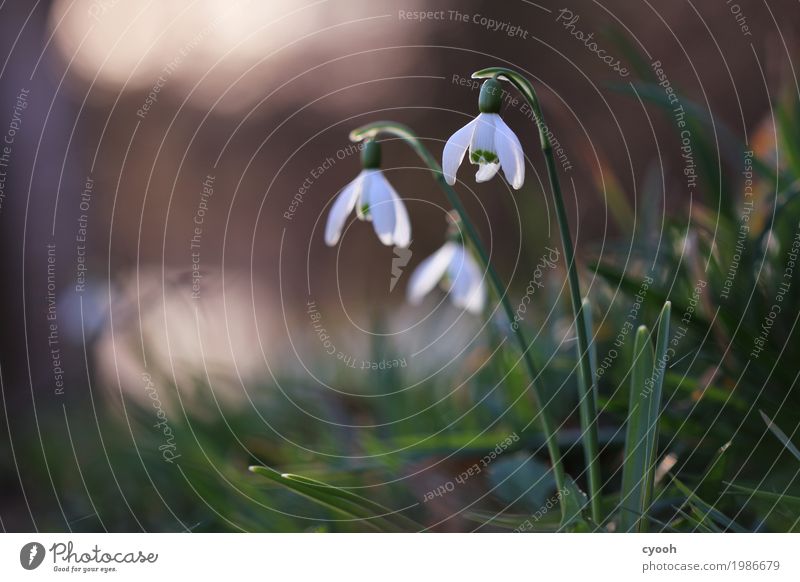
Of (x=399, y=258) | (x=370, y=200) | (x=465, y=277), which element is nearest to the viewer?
(x=370, y=200)

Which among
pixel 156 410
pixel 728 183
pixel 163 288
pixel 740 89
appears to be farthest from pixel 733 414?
pixel 740 89

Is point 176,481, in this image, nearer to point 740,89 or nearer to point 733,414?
point 733,414

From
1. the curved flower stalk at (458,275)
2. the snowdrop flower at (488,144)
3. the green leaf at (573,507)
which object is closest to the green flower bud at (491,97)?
the snowdrop flower at (488,144)

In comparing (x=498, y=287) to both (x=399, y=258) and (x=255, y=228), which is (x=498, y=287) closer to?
(x=399, y=258)

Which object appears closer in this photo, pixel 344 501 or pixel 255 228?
pixel 344 501
